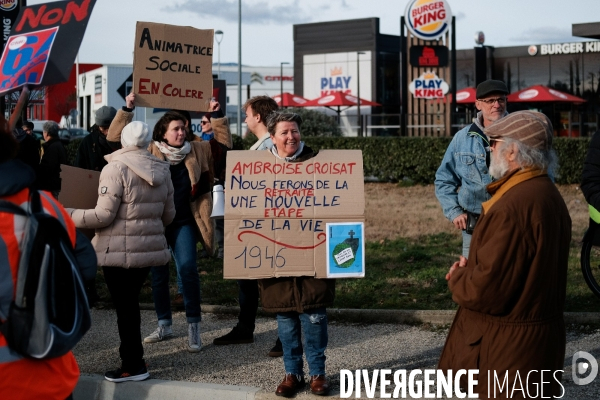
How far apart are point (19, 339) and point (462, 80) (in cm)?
4174

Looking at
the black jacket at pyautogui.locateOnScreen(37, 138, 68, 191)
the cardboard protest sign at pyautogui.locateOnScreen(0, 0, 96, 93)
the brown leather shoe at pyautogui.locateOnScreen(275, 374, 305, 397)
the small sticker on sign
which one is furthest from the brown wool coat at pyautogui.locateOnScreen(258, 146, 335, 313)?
the black jacket at pyautogui.locateOnScreen(37, 138, 68, 191)

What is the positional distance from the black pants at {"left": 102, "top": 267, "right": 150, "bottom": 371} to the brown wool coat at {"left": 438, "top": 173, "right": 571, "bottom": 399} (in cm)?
280

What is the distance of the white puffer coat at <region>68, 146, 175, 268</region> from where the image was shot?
579 cm

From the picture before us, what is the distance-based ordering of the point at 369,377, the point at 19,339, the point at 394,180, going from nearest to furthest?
the point at 19,339 → the point at 369,377 → the point at 394,180

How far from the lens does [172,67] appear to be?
22.9 ft

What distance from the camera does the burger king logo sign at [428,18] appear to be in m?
25.5

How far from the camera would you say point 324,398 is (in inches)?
213

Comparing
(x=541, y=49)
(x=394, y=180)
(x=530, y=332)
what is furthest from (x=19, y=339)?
(x=541, y=49)

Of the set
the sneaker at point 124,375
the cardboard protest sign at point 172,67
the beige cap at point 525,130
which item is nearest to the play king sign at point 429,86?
the cardboard protest sign at point 172,67

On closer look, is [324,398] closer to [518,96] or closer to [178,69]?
[178,69]

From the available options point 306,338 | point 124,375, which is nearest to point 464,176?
point 306,338

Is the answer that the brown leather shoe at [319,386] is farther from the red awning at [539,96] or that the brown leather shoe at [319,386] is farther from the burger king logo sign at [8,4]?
the red awning at [539,96]

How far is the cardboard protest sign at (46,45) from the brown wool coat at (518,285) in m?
2.45

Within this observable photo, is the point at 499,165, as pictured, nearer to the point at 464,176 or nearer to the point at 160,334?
the point at 464,176
